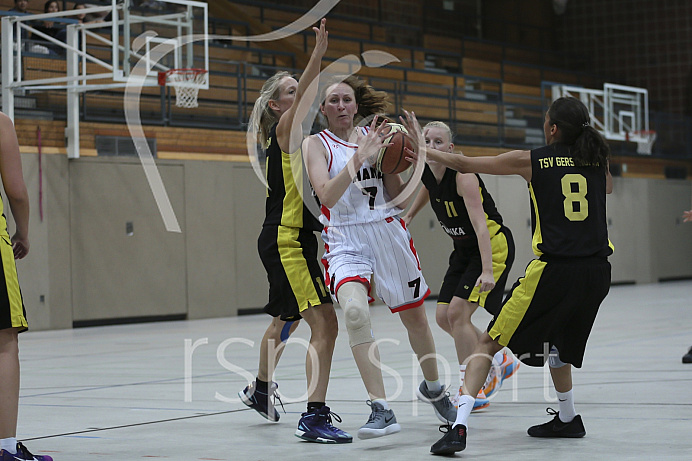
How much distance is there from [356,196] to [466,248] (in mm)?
1466

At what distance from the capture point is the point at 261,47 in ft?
63.2

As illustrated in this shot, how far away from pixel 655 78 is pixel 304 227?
78.2ft

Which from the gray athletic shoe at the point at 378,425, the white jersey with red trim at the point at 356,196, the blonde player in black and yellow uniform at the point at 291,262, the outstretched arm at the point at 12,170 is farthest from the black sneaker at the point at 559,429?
the outstretched arm at the point at 12,170

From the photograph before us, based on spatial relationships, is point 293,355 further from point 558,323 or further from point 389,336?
point 558,323

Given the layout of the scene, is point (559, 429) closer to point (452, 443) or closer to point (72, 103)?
point (452, 443)

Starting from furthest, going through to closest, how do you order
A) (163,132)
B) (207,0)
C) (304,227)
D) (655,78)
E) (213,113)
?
(655,78), (207,0), (213,113), (163,132), (304,227)

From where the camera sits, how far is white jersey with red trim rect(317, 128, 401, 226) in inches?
206

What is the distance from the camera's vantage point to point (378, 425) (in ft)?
15.9

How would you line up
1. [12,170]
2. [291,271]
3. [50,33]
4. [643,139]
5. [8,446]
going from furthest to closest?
1. [643,139]
2. [50,33]
3. [291,271]
4. [12,170]
5. [8,446]

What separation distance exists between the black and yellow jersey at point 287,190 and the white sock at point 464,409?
132 centimetres

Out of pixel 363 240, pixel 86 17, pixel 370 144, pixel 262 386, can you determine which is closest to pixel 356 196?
pixel 363 240

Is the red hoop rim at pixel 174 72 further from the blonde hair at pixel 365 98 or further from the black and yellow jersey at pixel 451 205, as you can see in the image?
the blonde hair at pixel 365 98

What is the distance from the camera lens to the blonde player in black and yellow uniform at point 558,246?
4.80 metres

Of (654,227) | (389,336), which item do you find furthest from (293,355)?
(654,227)
